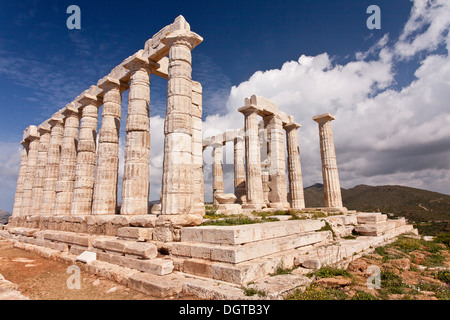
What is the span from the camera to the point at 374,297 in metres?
5.23

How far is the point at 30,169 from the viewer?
24.3 meters

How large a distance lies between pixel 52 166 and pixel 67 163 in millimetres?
3240

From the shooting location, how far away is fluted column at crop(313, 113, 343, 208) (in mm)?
20281

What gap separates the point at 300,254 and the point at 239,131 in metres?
19.1

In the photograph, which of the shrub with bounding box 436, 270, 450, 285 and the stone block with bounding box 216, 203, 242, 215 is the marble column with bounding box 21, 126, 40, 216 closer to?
the stone block with bounding box 216, 203, 242, 215

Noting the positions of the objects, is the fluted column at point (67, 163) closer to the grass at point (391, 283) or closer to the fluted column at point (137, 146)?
the fluted column at point (137, 146)

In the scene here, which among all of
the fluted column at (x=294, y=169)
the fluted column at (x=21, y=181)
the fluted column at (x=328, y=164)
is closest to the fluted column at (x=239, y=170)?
the fluted column at (x=294, y=169)

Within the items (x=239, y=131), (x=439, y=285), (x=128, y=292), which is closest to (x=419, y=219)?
(x=239, y=131)

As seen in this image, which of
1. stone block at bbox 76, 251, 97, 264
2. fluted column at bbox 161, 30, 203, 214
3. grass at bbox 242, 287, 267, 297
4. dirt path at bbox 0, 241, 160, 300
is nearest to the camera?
grass at bbox 242, 287, 267, 297

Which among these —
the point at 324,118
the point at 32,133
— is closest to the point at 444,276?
the point at 324,118

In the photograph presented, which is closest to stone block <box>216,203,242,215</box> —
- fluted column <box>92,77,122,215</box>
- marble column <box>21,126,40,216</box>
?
fluted column <box>92,77,122,215</box>

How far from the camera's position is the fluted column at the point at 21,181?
83.1 feet

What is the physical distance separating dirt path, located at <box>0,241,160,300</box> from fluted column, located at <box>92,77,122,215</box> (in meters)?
4.04

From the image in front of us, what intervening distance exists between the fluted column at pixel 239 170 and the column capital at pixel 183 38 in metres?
13.1
